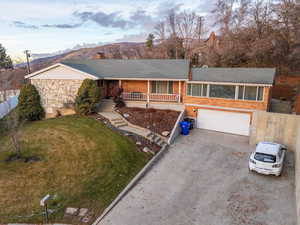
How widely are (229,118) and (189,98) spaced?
12.7 feet

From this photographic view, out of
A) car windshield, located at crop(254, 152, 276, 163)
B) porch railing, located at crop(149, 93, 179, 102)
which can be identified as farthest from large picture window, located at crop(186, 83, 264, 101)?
car windshield, located at crop(254, 152, 276, 163)

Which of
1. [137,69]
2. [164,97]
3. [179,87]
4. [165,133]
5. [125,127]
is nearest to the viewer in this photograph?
[165,133]

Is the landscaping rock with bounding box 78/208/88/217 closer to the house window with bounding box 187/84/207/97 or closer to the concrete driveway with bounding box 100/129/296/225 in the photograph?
the concrete driveway with bounding box 100/129/296/225

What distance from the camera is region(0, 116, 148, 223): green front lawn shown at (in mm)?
8211

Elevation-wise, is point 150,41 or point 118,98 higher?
point 150,41

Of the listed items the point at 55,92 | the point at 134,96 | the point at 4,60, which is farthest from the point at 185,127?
the point at 4,60

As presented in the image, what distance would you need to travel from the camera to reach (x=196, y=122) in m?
18.5

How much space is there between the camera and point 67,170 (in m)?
10.3

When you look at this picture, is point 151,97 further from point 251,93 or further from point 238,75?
point 251,93

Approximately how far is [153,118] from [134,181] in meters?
7.43

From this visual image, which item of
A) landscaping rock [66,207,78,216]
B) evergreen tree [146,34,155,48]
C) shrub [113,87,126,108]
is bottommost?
landscaping rock [66,207,78,216]

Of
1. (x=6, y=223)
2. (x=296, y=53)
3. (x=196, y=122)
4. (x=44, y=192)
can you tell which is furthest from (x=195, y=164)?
(x=296, y=53)

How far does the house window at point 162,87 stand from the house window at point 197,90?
2436 millimetres

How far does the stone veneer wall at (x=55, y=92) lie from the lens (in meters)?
19.1
